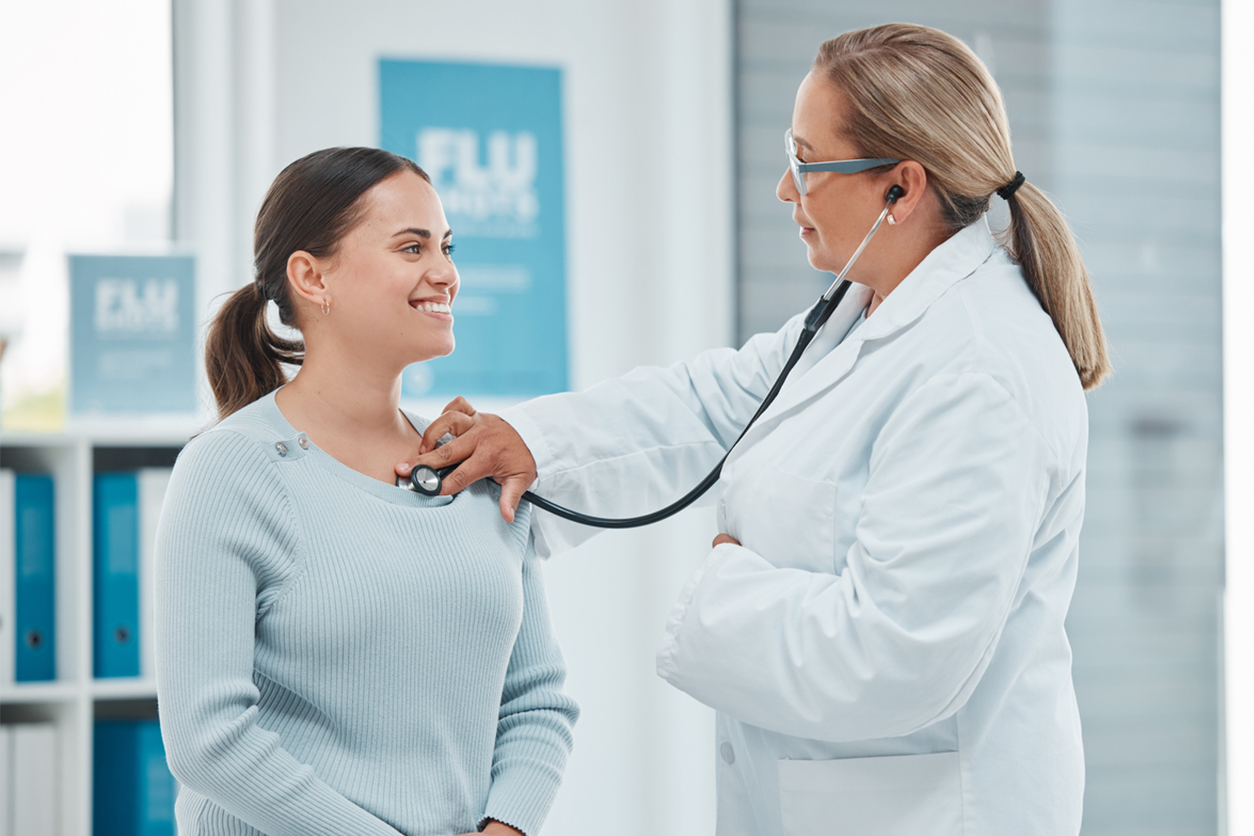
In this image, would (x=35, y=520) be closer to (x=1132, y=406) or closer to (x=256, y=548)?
(x=256, y=548)

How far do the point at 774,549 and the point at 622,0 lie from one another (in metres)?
1.90

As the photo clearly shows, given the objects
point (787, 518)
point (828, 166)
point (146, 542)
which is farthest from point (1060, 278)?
point (146, 542)

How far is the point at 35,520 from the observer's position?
1872 millimetres

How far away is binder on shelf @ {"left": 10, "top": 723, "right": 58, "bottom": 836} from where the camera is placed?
6.00 feet

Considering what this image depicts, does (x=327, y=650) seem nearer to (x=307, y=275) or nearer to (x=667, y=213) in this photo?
(x=307, y=275)

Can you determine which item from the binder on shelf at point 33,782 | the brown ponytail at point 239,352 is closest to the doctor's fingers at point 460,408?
the brown ponytail at point 239,352

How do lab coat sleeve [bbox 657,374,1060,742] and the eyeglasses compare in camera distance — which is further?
the eyeglasses

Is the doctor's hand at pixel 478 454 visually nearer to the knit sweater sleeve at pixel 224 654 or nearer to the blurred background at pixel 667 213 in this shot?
the knit sweater sleeve at pixel 224 654

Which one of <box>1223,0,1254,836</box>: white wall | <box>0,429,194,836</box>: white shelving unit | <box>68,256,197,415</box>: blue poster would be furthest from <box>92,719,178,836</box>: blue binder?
<box>1223,0,1254,836</box>: white wall

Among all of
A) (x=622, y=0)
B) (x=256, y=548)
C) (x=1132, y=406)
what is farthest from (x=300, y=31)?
(x=1132, y=406)

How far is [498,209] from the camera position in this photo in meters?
2.60

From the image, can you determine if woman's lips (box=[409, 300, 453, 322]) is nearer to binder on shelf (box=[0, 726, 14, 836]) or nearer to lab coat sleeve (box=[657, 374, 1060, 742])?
lab coat sleeve (box=[657, 374, 1060, 742])

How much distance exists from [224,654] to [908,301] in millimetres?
809

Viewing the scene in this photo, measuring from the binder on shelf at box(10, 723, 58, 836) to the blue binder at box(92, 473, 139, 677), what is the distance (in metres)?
0.14
